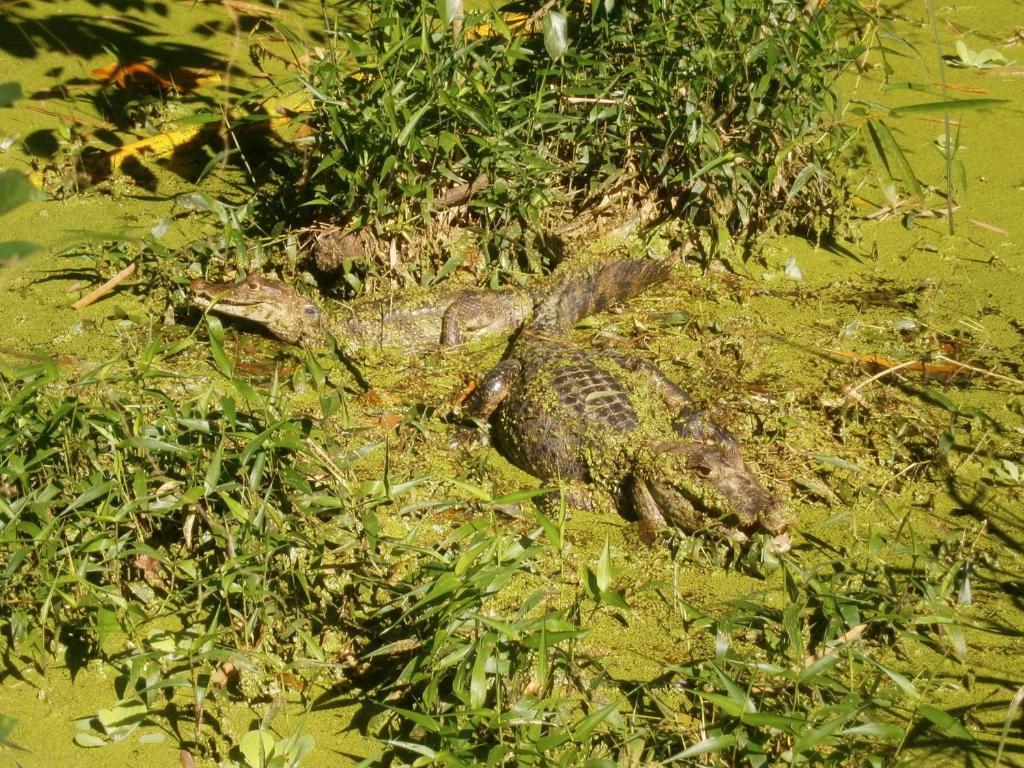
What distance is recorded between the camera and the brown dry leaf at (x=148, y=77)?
6531 mm

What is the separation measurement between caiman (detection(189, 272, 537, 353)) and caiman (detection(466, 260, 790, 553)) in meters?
0.28

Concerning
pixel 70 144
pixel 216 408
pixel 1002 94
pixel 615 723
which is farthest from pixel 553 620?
pixel 1002 94

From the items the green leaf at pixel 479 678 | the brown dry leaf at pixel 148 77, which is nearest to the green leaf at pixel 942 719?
the green leaf at pixel 479 678

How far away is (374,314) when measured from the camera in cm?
529

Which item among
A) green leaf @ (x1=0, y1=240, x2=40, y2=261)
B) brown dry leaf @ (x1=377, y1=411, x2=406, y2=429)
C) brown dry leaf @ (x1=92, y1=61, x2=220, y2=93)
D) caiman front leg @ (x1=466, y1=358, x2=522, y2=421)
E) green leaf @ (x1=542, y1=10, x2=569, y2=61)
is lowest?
brown dry leaf @ (x1=377, y1=411, x2=406, y2=429)

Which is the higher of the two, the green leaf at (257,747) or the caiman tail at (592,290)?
the caiman tail at (592,290)

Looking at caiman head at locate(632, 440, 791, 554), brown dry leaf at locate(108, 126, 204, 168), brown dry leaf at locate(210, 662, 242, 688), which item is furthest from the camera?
brown dry leaf at locate(108, 126, 204, 168)

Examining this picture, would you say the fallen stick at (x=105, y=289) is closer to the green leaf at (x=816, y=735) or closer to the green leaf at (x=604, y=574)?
the green leaf at (x=604, y=574)

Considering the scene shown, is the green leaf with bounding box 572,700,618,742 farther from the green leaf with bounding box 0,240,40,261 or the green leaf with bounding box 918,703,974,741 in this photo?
the green leaf with bounding box 0,240,40,261

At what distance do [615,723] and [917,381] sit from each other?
2.48 metres

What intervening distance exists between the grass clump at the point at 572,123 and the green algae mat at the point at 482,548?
330 millimetres

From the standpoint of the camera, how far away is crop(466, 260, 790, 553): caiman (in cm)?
400

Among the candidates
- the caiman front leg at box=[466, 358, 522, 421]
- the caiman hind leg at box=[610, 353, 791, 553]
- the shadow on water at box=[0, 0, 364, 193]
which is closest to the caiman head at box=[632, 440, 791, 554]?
the caiman hind leg at box=[610, 353, 791, 553]

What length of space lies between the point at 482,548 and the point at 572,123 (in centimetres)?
294
